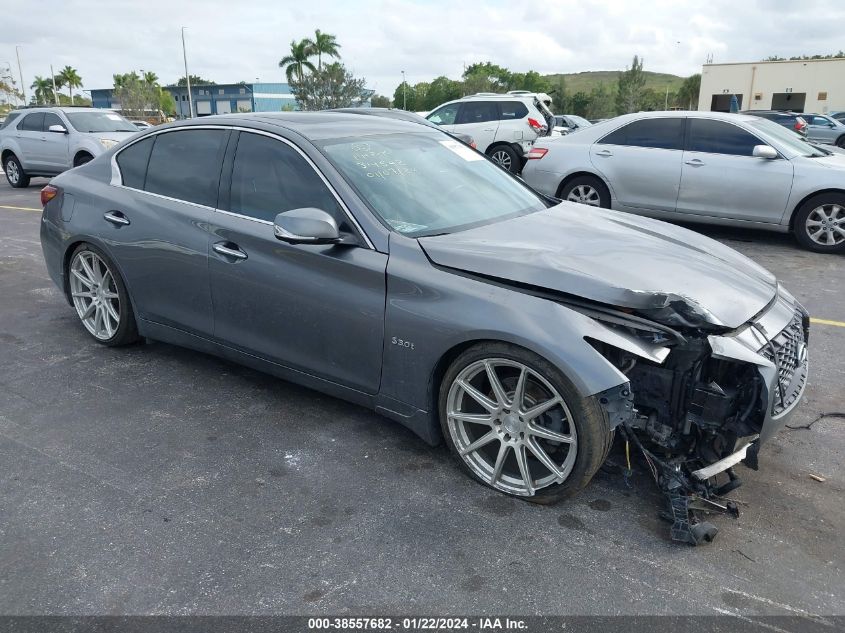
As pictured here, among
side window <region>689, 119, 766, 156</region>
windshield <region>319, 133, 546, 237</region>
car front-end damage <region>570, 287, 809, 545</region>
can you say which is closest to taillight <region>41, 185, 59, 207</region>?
windshield <region>319, 133, 546, 237</region>

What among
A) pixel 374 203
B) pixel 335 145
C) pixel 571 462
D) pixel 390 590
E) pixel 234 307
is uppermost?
pixel 335 145

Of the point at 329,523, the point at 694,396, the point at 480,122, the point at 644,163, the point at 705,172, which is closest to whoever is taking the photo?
the point at 694,396

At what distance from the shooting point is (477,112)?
14.7 meters

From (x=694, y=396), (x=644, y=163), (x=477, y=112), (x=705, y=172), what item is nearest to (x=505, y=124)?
(x=477, y=112)

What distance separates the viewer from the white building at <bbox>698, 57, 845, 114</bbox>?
53781 mm

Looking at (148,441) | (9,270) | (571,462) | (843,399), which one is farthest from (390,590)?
(9,270)

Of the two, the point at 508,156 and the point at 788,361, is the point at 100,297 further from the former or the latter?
the point at 508,156

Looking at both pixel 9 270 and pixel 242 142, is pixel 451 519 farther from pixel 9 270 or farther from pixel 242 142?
pixel 9 270

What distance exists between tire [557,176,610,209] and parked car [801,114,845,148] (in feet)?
62.0

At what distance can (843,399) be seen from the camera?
4.07 m

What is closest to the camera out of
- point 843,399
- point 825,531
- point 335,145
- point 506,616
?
point 506,616

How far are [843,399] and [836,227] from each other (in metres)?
4.56

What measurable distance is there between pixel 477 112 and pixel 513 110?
78 centimetres

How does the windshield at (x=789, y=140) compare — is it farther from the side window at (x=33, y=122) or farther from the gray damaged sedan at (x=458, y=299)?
the side window at (x=33, y=122)
